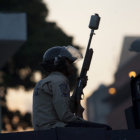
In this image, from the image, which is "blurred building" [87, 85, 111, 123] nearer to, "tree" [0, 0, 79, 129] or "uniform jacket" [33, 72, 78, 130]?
"tree" [0, 0, 79, 129]

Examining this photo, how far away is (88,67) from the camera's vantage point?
297 inches

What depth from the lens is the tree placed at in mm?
32125

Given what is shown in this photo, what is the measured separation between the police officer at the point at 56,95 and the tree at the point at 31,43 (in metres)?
23.7

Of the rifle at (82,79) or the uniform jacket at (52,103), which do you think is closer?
the uniform jacket at (52,103)

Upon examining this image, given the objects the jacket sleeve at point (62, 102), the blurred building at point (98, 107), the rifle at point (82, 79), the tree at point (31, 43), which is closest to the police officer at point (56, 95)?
the jacket sleeve at point (62, 102)

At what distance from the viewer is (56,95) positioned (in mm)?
6430

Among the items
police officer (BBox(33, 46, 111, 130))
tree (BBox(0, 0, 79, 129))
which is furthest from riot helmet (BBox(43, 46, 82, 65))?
tree (BBox(0, 0, 79, 129))

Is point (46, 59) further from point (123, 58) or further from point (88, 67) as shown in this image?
point (123, 58)

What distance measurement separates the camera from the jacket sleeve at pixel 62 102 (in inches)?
251

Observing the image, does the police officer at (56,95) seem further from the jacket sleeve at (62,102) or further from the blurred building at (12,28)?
the blurred building at (12,28)

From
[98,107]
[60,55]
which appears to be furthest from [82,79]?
[98,107]

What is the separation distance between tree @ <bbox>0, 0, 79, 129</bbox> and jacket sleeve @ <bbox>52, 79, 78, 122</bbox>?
79.1 ft

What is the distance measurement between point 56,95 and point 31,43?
26503 mm

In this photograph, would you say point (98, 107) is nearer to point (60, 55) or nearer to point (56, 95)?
point (60, 55)
